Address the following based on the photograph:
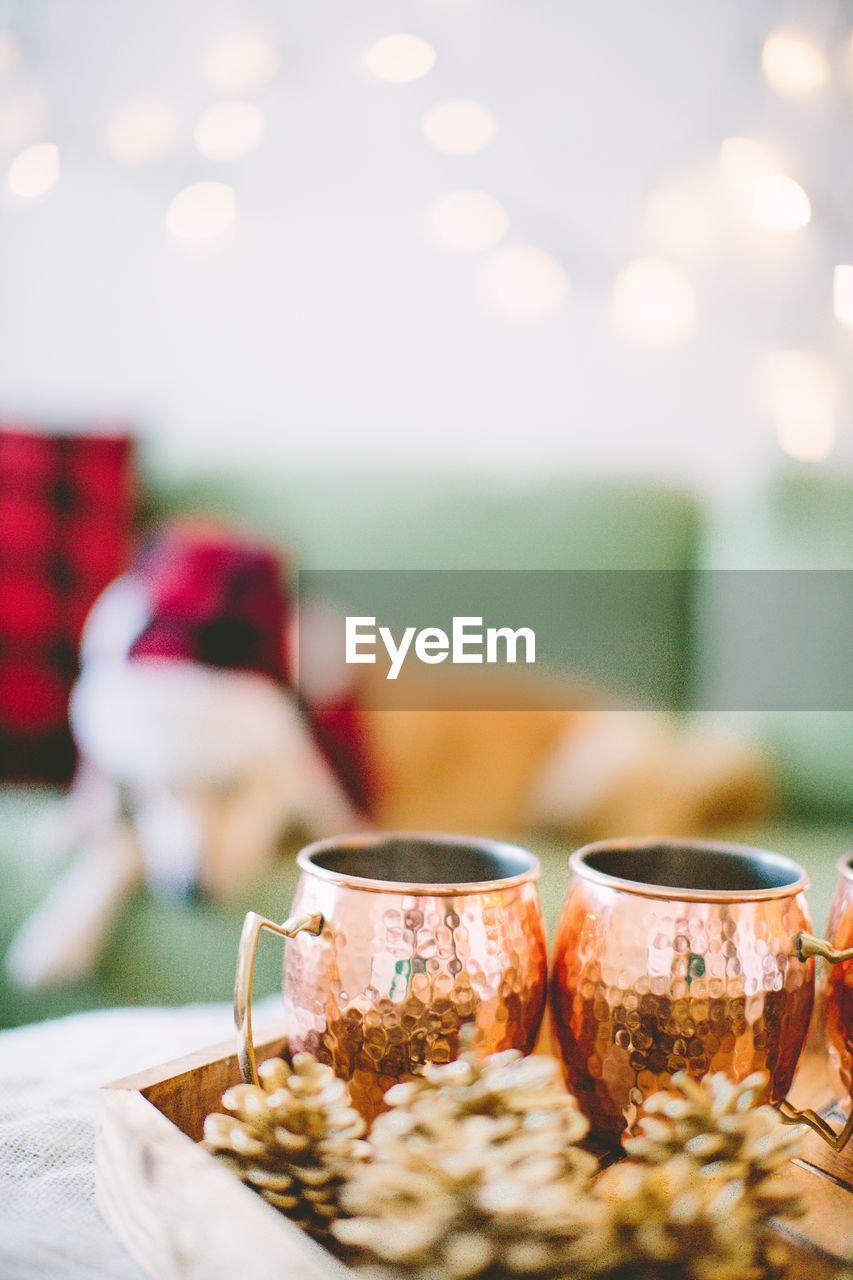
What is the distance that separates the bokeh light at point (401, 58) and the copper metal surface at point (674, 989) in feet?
5.13

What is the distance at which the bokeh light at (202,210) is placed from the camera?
1.62m

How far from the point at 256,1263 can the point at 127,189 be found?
5.67 ft

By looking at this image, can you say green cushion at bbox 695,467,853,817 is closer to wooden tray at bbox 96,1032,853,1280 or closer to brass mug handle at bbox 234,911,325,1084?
wooden tray at bbox 96,1032,853,1280

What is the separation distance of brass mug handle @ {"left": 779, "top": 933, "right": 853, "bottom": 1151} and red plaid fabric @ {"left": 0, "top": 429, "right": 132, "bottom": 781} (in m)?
1.20

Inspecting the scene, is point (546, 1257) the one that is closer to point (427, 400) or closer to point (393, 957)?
point (393, 957)

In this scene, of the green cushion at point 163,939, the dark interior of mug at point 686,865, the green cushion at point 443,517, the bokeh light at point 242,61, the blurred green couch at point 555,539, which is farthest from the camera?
the bokeh light at point 242,61

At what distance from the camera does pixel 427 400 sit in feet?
5.27

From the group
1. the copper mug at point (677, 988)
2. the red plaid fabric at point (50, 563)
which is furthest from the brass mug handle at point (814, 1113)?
the red plaid fabric at point (50, 563)

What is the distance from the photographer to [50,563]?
4.67ft

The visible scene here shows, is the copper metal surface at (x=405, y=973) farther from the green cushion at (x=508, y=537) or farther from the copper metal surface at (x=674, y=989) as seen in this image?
the green cushion at (x=508, y=537)

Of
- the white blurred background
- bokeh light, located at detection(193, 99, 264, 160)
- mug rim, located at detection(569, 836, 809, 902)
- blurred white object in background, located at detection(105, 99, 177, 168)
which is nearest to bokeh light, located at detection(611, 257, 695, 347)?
the white blurred background

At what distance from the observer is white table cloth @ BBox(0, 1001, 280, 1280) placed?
326 mm
